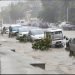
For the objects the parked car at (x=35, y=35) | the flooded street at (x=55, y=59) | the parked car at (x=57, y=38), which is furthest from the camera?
the parked car at (x=35, y=35)

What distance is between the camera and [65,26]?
61.8 metres

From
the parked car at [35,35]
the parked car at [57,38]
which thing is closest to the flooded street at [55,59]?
the parked car at [57,38]

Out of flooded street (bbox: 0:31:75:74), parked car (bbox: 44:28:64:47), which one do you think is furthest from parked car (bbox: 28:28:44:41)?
flooded street (bbox: 0:31:75:74)

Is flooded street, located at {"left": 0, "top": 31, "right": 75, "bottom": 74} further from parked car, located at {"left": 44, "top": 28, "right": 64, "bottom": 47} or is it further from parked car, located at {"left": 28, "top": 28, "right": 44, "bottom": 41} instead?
parked car, located at {"left": 28, "top": 28, "right": 44, "bottom": 41}

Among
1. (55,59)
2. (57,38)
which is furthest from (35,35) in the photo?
(55,59)

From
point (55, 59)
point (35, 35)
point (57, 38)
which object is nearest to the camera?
point (55, 59)

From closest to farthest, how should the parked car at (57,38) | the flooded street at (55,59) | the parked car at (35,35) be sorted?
the flooded street at (55,59) < the parked car at (57,38) < the parked car at (35,35)

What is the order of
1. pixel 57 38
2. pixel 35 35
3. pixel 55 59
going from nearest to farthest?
pixel 55 59 → pixel 57 38 → pixel 35 35

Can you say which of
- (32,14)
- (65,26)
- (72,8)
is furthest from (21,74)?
(32,14)

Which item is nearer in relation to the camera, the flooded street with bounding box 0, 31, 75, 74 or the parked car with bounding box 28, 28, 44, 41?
the flooded street with bounding box 0, 31, 75, 74

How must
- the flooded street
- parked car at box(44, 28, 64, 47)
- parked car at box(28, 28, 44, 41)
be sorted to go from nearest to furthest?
the flooded street, parked car at box(44, 28, 64, 47), parked car at box(28, 28, 44, 41)

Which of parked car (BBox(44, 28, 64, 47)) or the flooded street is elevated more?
parked car (BBox(44, 28, 64, 47))

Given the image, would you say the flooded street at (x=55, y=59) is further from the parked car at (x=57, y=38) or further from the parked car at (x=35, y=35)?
the parked car at (x=35, y=35)

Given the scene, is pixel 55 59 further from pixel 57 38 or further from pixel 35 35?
pixel 35 35
